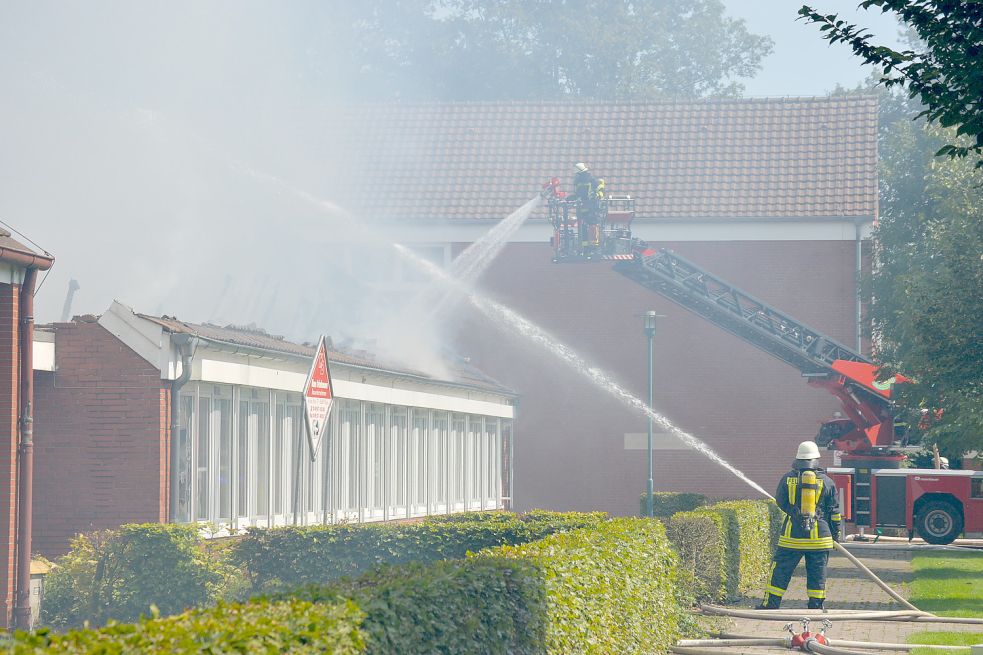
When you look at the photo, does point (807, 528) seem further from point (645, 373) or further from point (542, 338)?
point (542, 338)

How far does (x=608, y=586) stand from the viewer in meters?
9.48

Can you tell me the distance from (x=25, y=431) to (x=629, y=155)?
25.8 meters

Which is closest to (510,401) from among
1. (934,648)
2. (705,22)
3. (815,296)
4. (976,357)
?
(815,296)

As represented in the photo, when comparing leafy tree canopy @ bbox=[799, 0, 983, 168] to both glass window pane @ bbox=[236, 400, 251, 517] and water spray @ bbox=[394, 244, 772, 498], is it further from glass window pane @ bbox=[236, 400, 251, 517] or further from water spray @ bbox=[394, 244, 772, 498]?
water spray @ bbox=[394, 244, 772, 498]

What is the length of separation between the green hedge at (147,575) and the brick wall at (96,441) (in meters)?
1.78

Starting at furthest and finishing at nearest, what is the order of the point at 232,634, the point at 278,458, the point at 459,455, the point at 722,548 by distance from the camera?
1. the point at 459,455
2. the point at 278,458
3. the point at 722,548
4. the point at 232,634

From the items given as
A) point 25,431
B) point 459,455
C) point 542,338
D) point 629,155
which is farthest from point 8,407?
point 629,155

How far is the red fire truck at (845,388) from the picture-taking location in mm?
24719

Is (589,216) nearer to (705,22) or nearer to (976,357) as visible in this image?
(976,357)

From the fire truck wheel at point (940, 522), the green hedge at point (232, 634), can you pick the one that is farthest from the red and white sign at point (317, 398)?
the fire truck wheel at point (940, 522)

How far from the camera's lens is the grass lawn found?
1256cm

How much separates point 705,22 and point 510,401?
3620cm

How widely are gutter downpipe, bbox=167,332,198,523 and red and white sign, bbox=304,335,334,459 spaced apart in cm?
396

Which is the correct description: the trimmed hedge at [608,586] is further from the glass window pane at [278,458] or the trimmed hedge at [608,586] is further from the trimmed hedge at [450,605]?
the glass window pane at [278,458]
